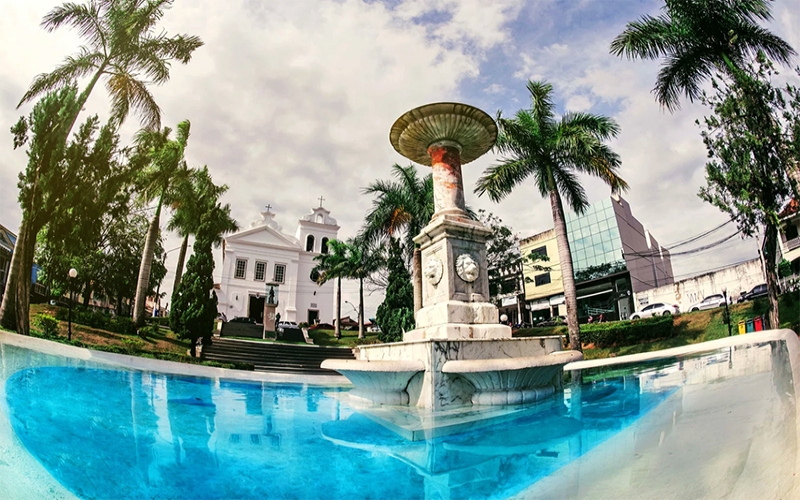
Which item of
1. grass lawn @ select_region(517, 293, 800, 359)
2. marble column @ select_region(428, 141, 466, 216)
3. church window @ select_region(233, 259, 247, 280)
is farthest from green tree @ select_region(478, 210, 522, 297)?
church window @ select_region(233, 259, 247, 280)

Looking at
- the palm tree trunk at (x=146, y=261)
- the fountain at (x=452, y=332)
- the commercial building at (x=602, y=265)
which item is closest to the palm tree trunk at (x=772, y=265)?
the fountain at (x=452, y=332)

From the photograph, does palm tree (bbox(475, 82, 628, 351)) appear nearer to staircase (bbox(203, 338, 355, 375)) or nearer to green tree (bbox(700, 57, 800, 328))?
green tree (bbox(700, 57, 800, 328))

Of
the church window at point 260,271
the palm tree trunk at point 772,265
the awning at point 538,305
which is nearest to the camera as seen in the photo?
the palm tree trunk at point 772,265

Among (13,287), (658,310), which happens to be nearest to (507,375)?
(13,287)

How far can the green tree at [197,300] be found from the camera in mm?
15617

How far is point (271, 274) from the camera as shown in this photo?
134 feet

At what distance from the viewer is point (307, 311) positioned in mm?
41531

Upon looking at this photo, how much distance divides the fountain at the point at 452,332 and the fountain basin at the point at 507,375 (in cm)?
1

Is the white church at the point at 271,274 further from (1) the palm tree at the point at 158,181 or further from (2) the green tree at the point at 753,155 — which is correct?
(2) the green tree at the point at 753,155

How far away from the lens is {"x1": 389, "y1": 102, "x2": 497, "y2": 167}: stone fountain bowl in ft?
23.8

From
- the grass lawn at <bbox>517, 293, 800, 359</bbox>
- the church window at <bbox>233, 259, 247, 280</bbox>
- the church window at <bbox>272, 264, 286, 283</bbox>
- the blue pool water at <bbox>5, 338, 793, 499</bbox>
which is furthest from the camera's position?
the church window at <bbox>272, 264, 286, 283</bbox>

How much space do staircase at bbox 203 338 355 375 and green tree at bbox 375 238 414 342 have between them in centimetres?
255

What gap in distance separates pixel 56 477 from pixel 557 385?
20.4 ft

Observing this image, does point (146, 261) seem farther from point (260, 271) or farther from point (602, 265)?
point (602, 265)
